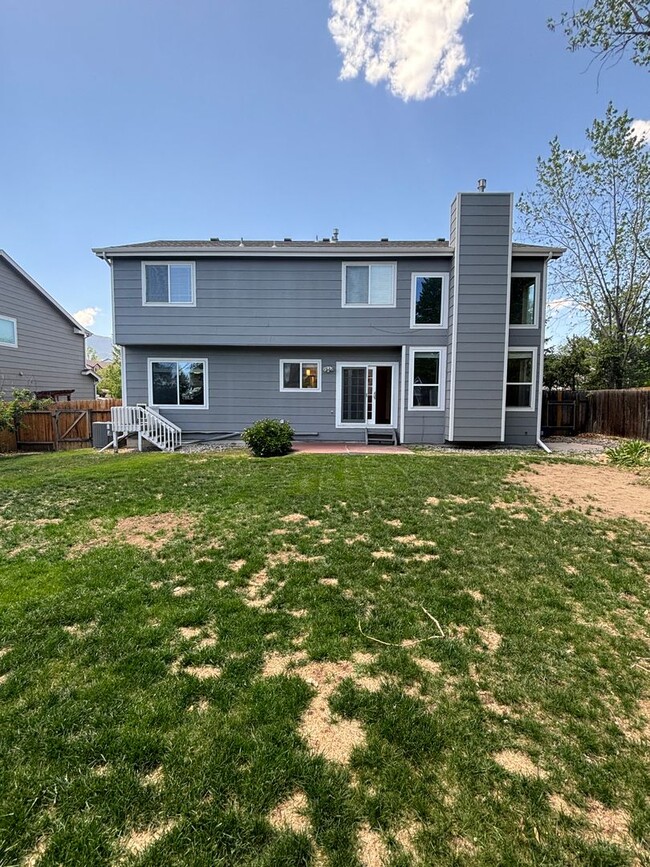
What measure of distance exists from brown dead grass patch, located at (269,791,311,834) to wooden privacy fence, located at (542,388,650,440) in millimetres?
15206

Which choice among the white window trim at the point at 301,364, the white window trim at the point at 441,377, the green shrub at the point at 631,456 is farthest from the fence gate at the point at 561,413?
the white window trim at the point at 301,364

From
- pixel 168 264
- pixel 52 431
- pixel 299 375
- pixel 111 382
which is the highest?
pixel 168 264

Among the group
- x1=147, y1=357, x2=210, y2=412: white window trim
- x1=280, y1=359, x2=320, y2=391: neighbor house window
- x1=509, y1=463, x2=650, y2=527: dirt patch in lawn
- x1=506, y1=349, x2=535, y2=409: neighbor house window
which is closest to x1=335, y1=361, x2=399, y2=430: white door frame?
x1=280, y1=359, x2=320, y2=391: neighbor house window

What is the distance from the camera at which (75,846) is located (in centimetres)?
150

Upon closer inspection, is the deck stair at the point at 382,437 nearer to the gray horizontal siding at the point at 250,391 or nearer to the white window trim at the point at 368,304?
the gray horizontal siding at the point at 250,391

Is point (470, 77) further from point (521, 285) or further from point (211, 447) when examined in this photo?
point (211, 447)

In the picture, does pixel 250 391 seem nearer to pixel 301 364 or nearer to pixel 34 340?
pixel 301 364

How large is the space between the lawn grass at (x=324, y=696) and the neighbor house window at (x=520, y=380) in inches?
322

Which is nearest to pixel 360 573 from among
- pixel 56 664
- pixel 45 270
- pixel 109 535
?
pixel 56 664

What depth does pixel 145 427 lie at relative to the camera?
39.8ft

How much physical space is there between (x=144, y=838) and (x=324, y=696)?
1.02 m

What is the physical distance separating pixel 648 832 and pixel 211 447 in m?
11.4

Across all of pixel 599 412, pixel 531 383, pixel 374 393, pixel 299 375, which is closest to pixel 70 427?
pixel 299 375

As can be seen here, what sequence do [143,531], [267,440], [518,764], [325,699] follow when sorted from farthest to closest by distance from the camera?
[267,440], [143,531], [325,699], [518,764]
